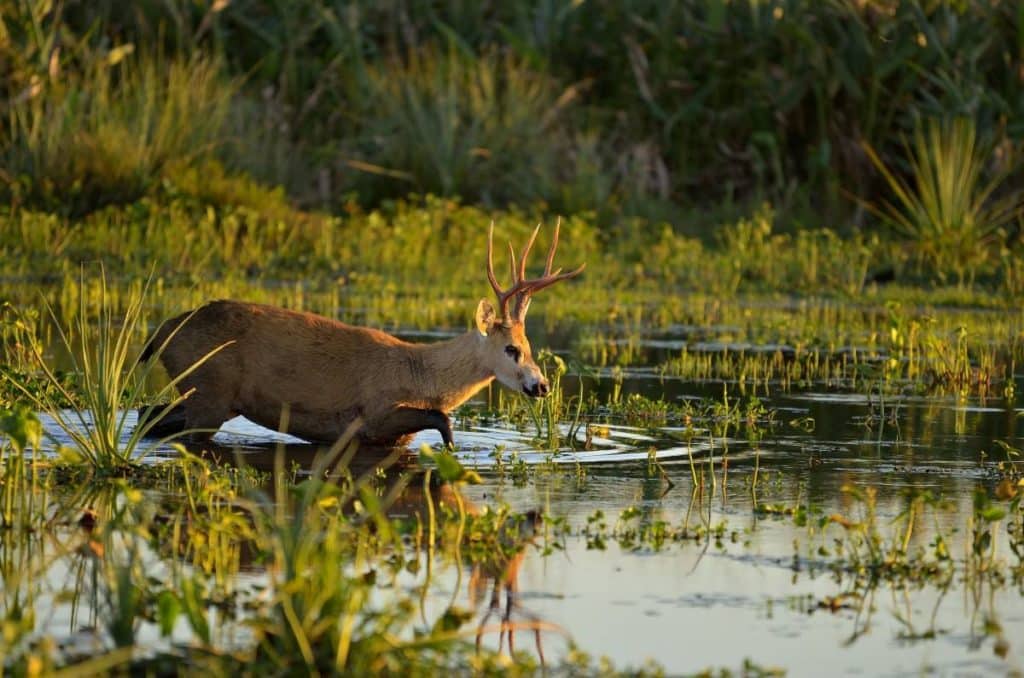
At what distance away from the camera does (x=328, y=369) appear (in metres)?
11.5

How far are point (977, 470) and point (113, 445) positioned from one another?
179 inches

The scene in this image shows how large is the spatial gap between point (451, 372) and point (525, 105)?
13.8 meters

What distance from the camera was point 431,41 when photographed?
27.4 meters

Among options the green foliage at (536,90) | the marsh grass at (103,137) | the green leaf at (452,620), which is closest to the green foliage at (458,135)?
the green foliage at (536,90)

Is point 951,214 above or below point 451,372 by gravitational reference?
above

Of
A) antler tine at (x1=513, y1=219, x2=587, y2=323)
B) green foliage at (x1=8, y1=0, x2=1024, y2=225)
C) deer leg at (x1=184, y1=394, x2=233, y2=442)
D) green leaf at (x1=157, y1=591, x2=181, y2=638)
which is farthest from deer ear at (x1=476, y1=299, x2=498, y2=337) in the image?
green foliage at (x1=8, y1=0, x2=1024, y2=225)

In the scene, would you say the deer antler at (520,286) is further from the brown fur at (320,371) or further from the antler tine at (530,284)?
the brown fur at (320,371)

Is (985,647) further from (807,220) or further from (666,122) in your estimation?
(666,122)

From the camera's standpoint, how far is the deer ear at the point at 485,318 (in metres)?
11.8

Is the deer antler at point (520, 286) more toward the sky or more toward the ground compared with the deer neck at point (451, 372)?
more toward the sky

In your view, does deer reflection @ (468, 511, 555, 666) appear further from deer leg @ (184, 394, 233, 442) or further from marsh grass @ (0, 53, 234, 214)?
marsh grass @ (0, 53, 234, 214)

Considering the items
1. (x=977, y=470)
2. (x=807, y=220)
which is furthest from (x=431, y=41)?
(x=977, y=470)

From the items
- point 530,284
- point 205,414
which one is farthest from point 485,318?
point 205,414

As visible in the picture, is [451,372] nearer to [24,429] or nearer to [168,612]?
[24,429]
